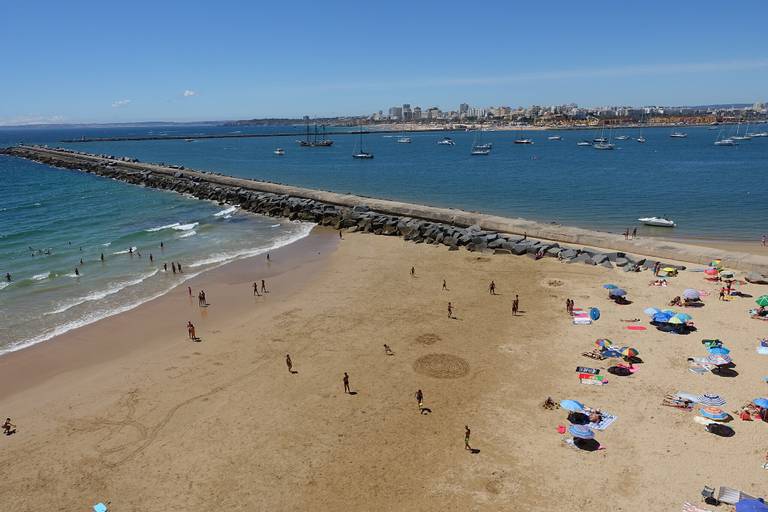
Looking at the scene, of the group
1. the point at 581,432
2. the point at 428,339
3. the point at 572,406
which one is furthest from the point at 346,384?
the point at 581,432

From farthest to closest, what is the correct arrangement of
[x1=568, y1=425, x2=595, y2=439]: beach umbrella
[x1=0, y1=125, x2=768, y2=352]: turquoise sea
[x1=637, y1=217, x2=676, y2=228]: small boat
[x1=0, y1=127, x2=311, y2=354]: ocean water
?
[x1=637, y1=217, x2=676, y2=228]: small boat
[x1=0, y1=125, x2=768, y2=352]: turquoise sea
[x1=0, y1=127, x2=311, y2=354]: ocean water
[x1=568, y1=425, x2=595, y2=439]: beach umbrella

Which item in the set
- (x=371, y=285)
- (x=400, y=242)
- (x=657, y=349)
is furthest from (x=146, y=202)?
(x=657, y=349)

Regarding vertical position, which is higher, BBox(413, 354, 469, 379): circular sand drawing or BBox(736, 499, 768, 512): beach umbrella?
BBox(736, 499, 768, 512): beach umbrella

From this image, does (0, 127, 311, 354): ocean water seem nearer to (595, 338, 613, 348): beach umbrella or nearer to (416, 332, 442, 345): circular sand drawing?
(416, 332, 442, 345): circular sand drawing

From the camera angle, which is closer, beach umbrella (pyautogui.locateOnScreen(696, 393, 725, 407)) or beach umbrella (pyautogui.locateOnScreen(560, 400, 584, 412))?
beach umbrella (pyautogui.locateOnScreen(560, 400, 584, 412))

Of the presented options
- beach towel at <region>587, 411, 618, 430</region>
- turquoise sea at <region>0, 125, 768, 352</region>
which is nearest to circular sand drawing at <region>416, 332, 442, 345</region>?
beach towel at <region>587, 411, 618, 430</region>

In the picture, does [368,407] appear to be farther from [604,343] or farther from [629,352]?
[629,352]

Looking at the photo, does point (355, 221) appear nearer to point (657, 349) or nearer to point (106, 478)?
point (657, 349)
